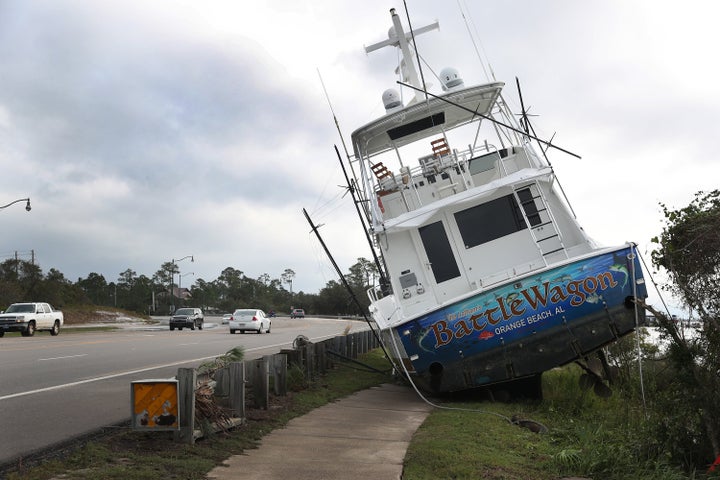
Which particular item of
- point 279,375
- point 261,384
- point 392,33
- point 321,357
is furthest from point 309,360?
point 392,33

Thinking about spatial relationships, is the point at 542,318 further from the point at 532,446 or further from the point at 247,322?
the point at 247,322

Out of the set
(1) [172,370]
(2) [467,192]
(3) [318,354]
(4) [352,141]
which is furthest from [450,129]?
(1) [172,370]

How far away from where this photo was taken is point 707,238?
676cm

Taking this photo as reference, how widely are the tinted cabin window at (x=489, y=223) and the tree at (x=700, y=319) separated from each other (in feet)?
18.2

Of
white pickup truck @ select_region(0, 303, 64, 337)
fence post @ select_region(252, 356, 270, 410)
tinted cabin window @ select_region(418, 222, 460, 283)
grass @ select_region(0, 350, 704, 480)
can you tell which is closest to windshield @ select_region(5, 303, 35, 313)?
white pickup truck @ select_region(0, 303, 64, 337)

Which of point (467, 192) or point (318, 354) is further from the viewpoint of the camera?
point (318, 354)

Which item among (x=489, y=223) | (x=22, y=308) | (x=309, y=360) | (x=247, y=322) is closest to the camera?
(x=309, y=360)

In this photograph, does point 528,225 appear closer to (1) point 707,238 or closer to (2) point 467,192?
(2) point 467,192

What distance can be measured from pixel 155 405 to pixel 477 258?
7974mm

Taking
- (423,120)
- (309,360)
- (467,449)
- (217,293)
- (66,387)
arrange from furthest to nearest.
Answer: (217,293) < (423,120) < (309,360) < (66,387) < (467,449)

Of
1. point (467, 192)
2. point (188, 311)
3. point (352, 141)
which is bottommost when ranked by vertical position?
point (467, 192)

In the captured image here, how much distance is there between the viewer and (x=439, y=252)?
43.3 feet

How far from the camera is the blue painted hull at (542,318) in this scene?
11156mm

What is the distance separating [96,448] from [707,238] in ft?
22.2
